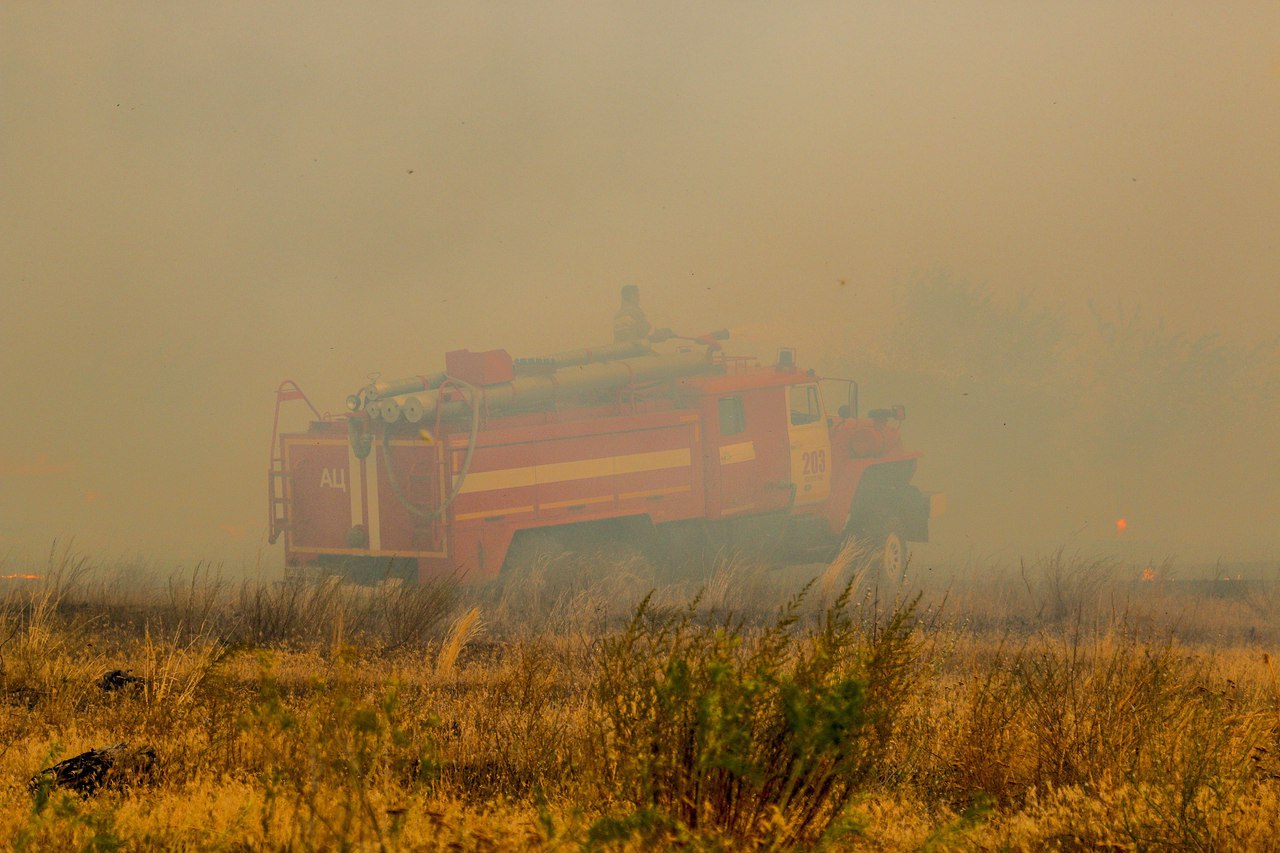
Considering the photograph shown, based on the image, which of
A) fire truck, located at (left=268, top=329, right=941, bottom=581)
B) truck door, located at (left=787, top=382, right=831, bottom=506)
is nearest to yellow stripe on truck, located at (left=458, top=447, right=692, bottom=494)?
fire truck, located at (left=268, top=329, right=941, bottom=581)

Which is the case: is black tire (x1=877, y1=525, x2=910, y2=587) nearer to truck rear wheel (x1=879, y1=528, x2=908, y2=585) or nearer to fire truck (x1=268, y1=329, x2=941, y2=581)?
truck rear wheel (x1=879, y1=528, x2=908, y2=585)

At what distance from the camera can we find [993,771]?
6059 mm

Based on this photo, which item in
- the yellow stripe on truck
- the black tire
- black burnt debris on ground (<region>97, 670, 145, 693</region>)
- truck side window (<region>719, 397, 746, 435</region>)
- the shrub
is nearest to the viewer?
the shrub

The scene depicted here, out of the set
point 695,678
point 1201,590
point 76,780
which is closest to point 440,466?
point 76,780

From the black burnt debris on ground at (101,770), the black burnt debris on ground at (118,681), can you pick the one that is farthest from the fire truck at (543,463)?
the black burnt debris on ground at (101,770)

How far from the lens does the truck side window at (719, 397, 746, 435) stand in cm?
1645

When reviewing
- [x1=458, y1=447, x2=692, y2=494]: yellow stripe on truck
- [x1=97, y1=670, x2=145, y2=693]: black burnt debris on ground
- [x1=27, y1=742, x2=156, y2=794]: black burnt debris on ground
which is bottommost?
[x1=97, y1=670, x2=145, y2=693]: black burnt debris on ground

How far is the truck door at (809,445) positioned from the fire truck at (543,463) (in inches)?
1.5

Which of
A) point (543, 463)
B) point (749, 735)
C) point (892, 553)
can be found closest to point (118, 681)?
point (749, 735)

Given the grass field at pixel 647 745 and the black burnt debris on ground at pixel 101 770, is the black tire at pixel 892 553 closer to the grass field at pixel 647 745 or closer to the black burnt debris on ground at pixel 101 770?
the grass field at pixel 647 745

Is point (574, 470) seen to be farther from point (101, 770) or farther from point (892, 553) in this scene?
point (101, 770)

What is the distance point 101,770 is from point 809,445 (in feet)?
43.6

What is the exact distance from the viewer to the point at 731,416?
16.6 m

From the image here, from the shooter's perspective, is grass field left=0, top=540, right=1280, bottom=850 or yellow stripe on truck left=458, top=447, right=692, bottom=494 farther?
yellow stripe on truck left=458, top=447, right=692, bottom=494
